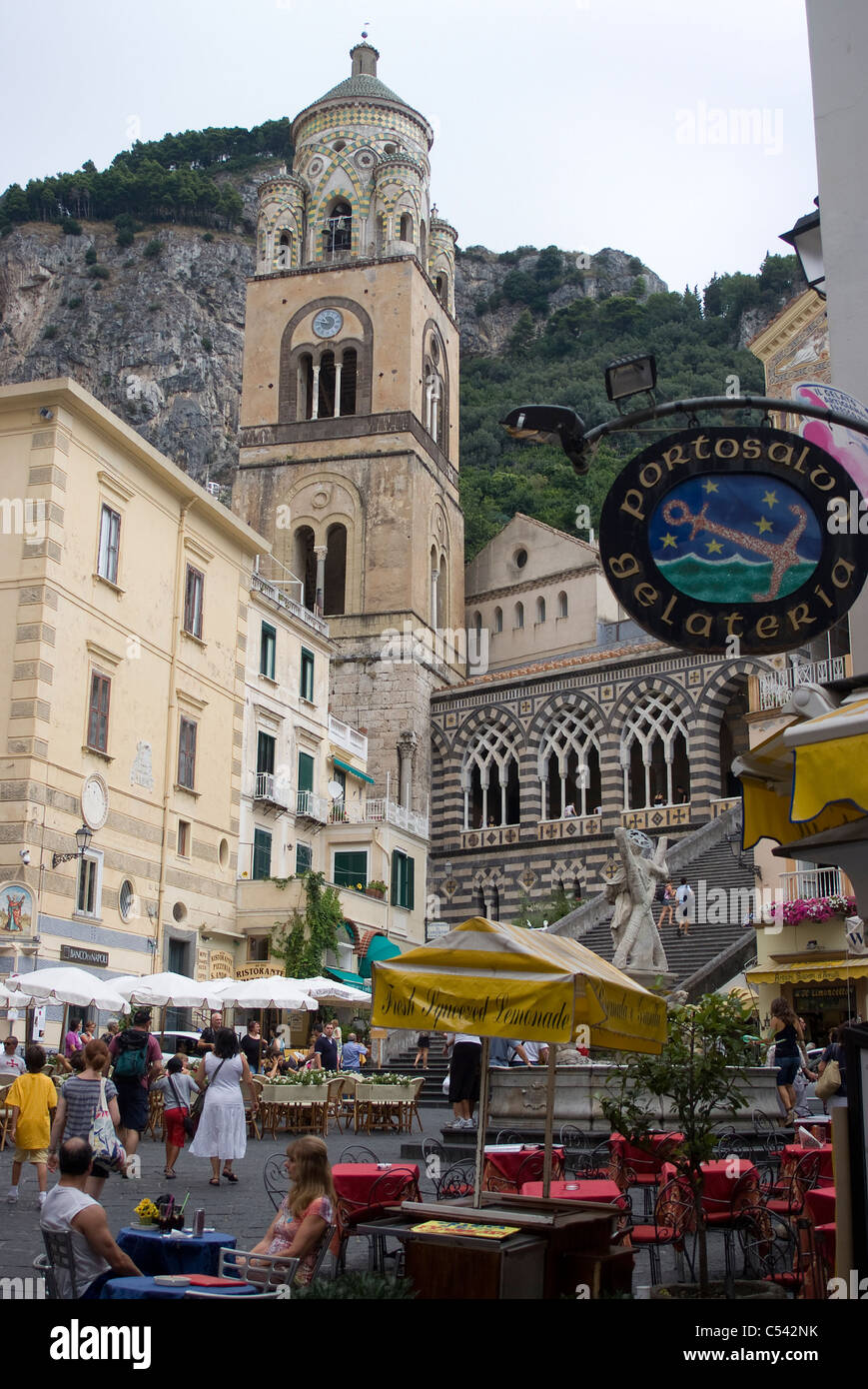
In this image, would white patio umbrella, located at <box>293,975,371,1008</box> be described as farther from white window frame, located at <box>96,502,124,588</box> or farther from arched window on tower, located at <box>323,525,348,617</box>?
arched window on tower, located at <box>323,525,348,617</box>

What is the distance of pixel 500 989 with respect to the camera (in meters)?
7.41

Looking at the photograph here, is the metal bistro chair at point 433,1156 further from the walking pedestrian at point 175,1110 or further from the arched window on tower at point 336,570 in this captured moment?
the arched window on tower at point 336,570

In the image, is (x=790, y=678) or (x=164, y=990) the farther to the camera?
(x=790, y=678)

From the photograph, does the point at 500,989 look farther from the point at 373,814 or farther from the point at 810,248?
the point at 373,814

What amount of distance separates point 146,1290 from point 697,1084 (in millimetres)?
2972

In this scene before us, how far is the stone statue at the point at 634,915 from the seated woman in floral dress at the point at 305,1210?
32.4 feet

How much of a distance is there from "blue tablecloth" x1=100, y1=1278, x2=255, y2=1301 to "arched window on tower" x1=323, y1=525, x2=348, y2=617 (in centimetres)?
3941

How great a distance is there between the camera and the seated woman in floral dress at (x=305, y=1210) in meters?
7.04

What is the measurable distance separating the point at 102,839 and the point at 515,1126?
44.2 ft

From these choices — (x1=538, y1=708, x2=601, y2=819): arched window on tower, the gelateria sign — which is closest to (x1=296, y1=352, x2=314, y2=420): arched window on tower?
(x1=538, y1=708, x2=601, y2=819): arched window on tower

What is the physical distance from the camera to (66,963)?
23.7 meters

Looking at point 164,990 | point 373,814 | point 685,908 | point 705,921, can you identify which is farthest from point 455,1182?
point 373,814
